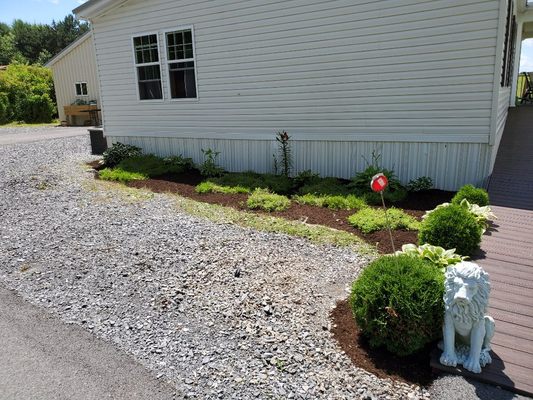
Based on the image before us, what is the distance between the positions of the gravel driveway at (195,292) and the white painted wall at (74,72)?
18535 mm

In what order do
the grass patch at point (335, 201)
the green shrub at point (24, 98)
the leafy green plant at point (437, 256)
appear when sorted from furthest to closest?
1. the green shrub at point (24, 98)
2. the grass patch at point (335, 201)
3. the leafy green plant at point (437, 256)

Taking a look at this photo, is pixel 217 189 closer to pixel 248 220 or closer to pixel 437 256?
pixel 248 220

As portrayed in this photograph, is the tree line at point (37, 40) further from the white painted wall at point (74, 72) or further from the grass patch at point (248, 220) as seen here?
the grass patch at point (248, 220)

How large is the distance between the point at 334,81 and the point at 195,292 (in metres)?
5.08

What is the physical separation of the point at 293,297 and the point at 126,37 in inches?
353

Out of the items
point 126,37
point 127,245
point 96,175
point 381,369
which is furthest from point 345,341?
point 126,37

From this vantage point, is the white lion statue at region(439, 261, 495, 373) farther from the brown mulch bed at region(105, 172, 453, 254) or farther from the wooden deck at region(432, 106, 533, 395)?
the brown mulch bed at region(105, 172, 453, 254)

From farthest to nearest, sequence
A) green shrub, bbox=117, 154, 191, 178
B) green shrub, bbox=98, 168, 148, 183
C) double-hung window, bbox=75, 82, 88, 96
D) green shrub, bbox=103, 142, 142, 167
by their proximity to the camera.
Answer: double-hung window, bbox=75, 82, 88, 96 → green shrub, bbox=103, 142, 142, 167 → green shrub, bbox=117, 154, 191, 178 → green shrub, bbox=98, 168, 148, 183

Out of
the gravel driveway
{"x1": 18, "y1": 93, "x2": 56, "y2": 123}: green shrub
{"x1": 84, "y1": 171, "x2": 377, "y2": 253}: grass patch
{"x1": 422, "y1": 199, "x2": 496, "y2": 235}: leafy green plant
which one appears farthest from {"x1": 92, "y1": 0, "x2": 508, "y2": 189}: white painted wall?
{"x1": 18, "y1": 93, "x2": 56, "y2": 123}: green shrub

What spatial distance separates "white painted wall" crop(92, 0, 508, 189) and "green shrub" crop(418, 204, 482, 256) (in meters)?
2.78

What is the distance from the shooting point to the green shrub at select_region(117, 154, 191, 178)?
9.61 m

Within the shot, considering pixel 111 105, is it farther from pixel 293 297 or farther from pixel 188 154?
pixel 293 297

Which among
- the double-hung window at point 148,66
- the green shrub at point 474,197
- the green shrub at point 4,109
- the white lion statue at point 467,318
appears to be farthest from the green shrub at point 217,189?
the green shrub at point 4,109

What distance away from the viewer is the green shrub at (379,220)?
553cm
